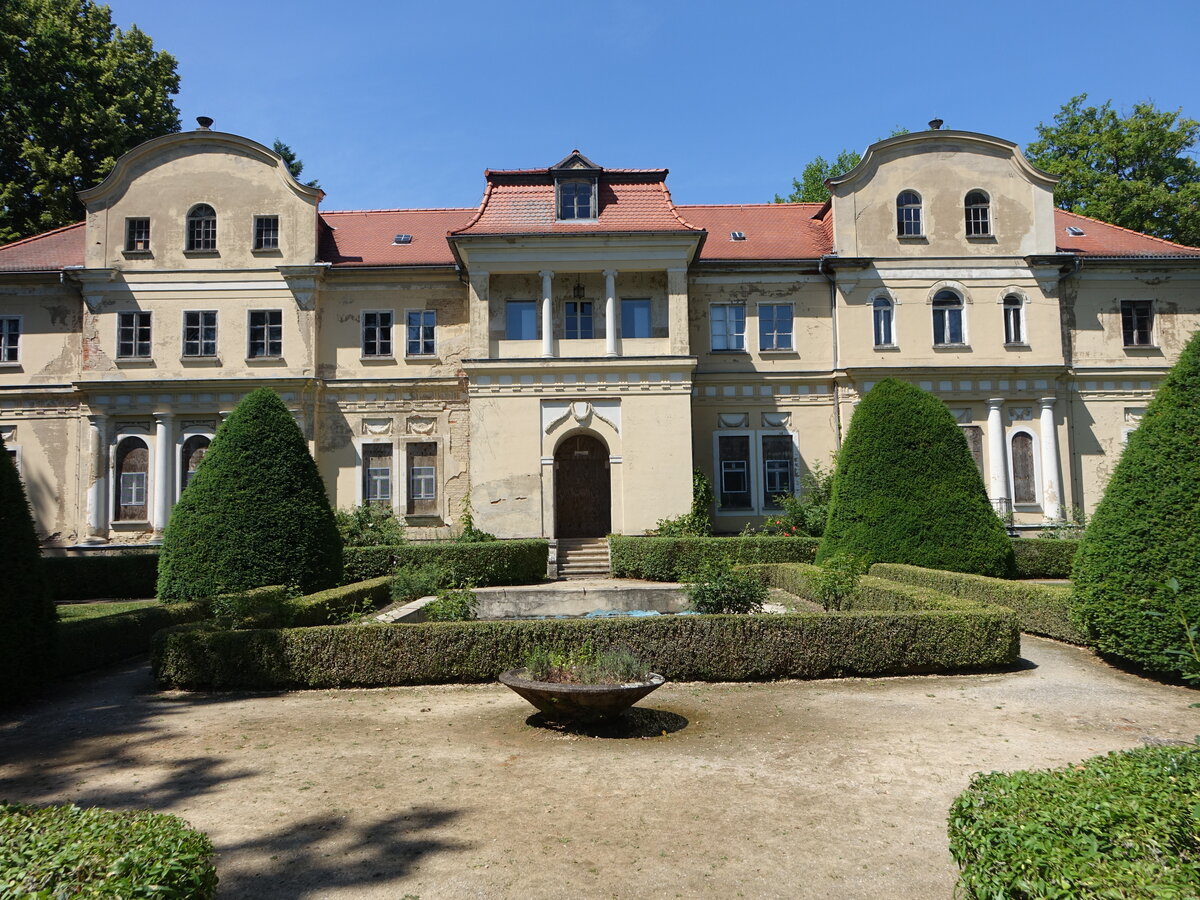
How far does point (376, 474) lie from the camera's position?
24125 mm

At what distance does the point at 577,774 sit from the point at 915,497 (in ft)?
36.4

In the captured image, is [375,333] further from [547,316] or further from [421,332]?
[547,316]

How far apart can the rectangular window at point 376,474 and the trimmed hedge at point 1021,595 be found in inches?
581

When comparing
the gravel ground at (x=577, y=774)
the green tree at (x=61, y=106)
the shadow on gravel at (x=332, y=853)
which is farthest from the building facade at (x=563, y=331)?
the shadow on gravel at (x=332, y=853)

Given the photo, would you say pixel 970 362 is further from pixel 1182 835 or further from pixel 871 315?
pixel 1182 835

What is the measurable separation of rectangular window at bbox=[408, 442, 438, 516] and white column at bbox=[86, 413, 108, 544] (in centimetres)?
844

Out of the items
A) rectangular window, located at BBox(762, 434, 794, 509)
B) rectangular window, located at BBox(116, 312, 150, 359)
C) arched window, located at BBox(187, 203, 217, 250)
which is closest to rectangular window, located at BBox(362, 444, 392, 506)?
rectangular window, located at BBox(116, 312, 150, 359)

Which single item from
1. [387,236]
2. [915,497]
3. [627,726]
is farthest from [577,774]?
[387,236]

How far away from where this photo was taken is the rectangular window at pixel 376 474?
24.0 m

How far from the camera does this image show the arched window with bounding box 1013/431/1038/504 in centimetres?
2392

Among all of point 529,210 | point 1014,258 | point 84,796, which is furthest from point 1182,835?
point 1014,258

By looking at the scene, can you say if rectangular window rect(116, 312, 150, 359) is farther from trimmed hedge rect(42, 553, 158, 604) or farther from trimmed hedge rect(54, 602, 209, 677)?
trimmed hedge rect(54, 602, 209, 677)

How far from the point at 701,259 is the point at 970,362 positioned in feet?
27.5

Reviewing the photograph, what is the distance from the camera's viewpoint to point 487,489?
22031 millimetres
